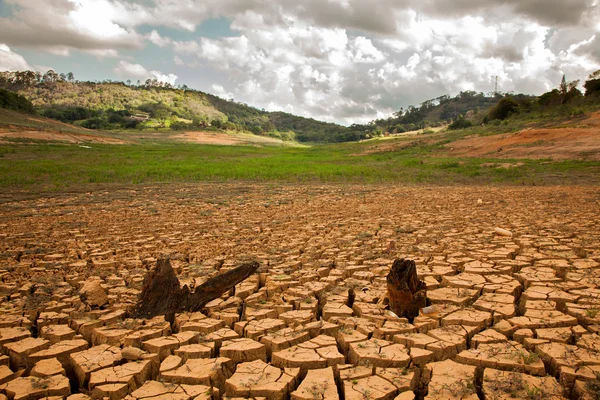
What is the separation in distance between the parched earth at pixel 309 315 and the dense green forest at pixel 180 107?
34933 mm

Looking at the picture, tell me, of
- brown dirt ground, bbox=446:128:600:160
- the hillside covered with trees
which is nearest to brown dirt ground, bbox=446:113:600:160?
brown dirt ground, bbox=446:128:600:160

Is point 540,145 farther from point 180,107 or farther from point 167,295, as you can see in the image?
point 180,107

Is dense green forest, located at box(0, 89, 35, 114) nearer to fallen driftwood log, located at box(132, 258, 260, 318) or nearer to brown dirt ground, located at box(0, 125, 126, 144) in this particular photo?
brown dirt ground, located at box(0, 125, 126, 144)

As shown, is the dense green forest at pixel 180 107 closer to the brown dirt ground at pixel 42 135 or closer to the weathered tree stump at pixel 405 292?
the brown dirt ground at pixel 42 135

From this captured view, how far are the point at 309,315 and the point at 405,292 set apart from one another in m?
0.80

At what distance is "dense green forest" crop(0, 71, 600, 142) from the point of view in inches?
1735

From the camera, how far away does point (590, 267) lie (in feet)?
14.5

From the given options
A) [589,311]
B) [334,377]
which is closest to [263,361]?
[334,377]

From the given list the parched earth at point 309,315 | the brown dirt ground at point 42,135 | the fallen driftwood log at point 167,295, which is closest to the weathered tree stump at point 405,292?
the parched earth at point 309,315

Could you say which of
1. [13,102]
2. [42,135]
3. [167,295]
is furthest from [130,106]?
[167,295]

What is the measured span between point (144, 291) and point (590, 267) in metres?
4.60

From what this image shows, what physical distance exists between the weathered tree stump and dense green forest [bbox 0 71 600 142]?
3674cm

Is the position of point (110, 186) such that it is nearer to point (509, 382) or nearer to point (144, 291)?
point (144, 291)

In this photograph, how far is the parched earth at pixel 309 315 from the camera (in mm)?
2451
